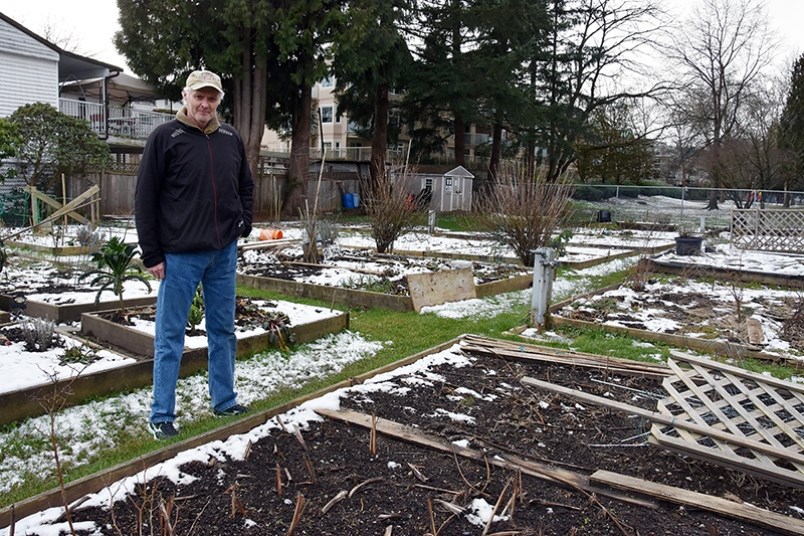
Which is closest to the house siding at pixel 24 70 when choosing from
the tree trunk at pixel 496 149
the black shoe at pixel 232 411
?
the tree trunk at pixel 496 149

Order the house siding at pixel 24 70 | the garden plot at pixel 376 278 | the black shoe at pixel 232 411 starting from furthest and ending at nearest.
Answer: the house siding at pixel 24 70 < the garden plot at pixel 376 278 < the black shoe at pixel 232 411

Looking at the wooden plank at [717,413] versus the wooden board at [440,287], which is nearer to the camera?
the wooden plank at [717,413]

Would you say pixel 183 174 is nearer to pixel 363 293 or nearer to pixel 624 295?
pixel 363 293

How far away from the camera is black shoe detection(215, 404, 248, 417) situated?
3859 mm

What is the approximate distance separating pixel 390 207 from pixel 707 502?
8333mm

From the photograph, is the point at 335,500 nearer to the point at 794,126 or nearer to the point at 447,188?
the point at 447,188

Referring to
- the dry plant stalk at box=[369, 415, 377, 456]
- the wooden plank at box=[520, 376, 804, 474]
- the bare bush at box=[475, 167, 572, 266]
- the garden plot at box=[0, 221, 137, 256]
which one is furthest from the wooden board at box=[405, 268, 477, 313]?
the garden plot at box=[0, 221, 137, 256]

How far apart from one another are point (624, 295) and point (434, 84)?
1745 cm

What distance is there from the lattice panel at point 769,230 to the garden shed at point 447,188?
41.9 feet

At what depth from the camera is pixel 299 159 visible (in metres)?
22.8

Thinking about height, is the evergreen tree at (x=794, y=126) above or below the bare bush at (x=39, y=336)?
above

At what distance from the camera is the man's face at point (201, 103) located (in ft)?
11.3

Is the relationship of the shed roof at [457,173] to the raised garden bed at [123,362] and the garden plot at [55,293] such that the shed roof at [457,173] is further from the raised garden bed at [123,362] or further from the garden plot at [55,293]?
the raised garden bed at [123,362]

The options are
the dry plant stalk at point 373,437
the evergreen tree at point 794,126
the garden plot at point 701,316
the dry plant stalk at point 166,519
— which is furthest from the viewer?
the evergreen tree at point 794,126
